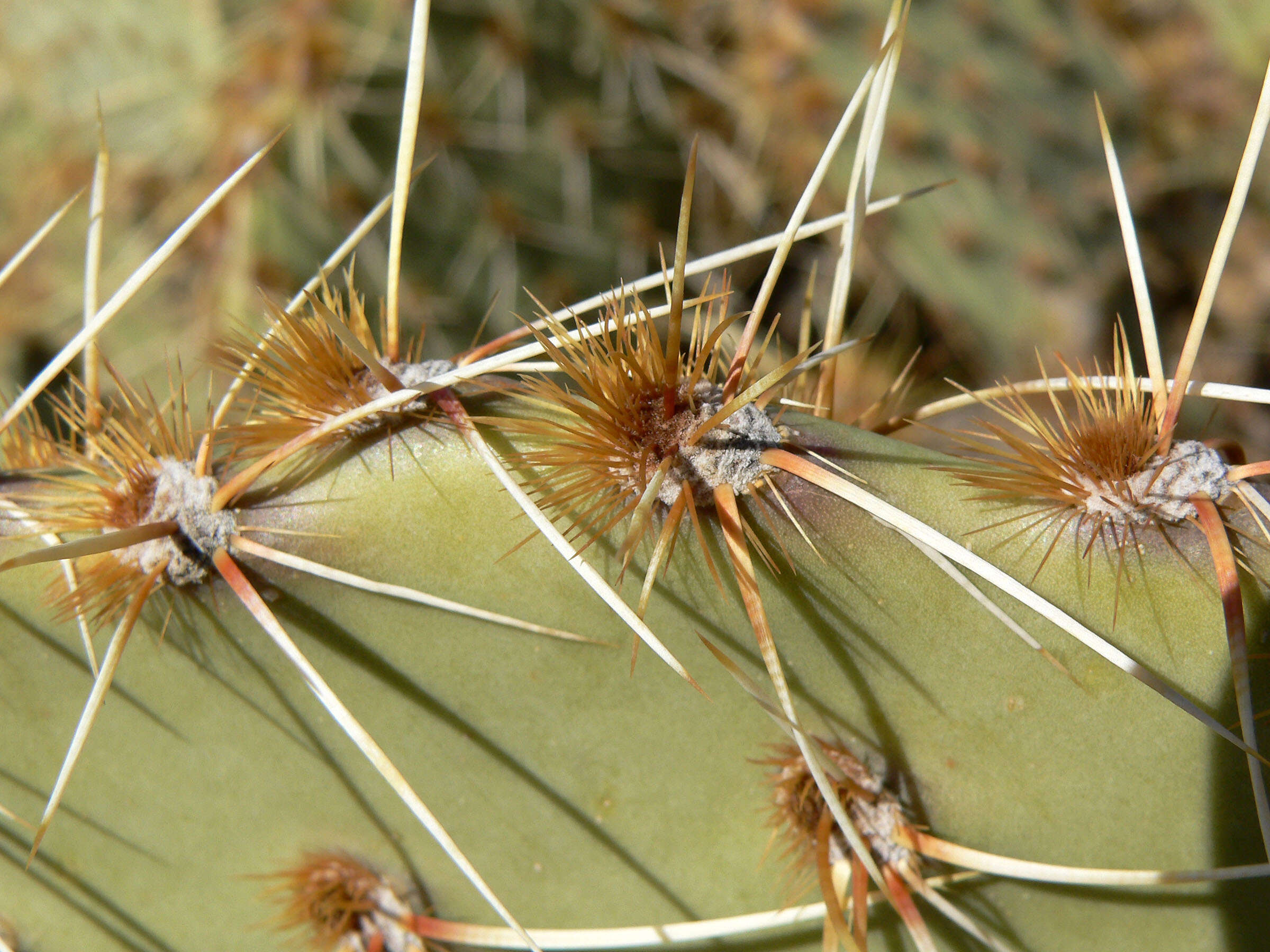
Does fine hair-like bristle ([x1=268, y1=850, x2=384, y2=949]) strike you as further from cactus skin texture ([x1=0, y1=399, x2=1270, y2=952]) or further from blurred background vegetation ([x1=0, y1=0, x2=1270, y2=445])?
blurred background vegetation ([x1=0, y1=0, x2=1270, y2=445])

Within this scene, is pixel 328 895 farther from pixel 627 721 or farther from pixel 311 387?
pixel 311 387

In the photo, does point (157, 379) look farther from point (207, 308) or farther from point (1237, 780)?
point (1237, 780)

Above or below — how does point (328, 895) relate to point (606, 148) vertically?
below

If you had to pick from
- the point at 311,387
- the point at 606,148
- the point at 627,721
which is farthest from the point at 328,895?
the point at 606,148

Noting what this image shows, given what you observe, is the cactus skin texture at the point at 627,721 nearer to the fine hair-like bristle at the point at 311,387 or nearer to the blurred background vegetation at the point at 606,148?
the fine hair-like bristle at the point at 311,387

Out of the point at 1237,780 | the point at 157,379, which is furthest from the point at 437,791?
the point at 157,379

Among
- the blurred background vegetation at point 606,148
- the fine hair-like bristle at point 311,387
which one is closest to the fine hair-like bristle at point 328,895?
the fine hair-like bristle at point 311,387

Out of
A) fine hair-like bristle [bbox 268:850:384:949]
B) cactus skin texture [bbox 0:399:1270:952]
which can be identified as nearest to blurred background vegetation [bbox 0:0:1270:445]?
cactus skin texture [bbox 0:399:1270:952]
